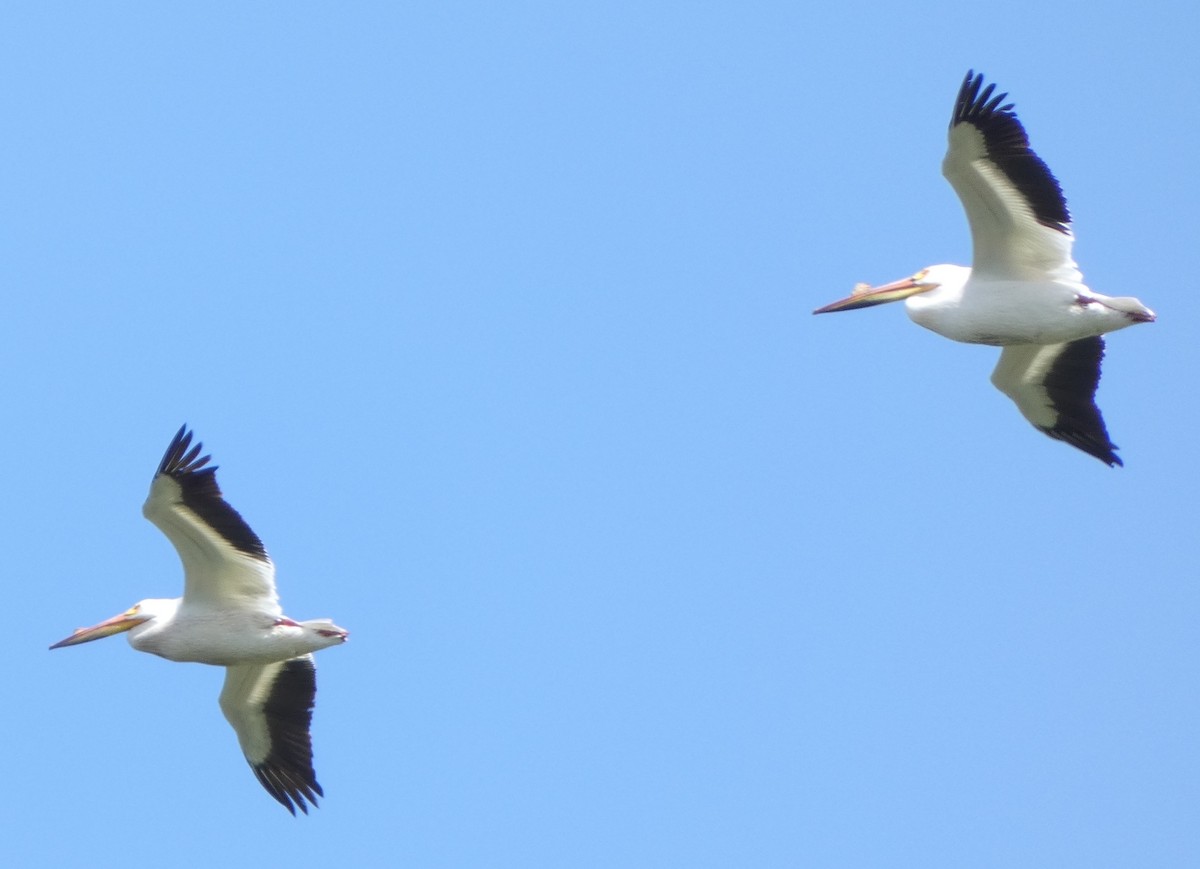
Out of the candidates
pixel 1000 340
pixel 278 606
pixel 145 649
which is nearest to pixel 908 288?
pixel 1000 340

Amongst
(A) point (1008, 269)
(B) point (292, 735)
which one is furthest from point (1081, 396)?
(B) point (292, 735)

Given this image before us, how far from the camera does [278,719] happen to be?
1573 cm

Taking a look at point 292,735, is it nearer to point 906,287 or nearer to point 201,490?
point 201,490

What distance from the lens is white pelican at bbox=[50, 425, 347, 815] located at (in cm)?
1434

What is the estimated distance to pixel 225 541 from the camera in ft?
47.6

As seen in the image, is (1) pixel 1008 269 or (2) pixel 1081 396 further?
(2) pixel 1081 396

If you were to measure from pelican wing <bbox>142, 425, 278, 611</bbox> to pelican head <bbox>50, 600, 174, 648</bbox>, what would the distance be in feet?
1.59

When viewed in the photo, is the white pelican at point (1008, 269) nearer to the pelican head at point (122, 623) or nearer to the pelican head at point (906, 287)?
the pelican head at point (906, 287)

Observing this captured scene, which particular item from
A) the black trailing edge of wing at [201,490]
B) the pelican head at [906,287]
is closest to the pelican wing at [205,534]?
the black trailing edge of wing at [201,490]

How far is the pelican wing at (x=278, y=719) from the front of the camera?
51.5 feet

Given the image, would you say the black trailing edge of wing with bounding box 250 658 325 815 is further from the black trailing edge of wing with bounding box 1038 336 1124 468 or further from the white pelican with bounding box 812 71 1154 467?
the black trailing edge of wing with bounding box 1038 336 1124 468

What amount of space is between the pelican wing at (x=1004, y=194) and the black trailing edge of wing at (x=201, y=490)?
5466mm

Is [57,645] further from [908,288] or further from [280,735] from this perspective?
[908,288]

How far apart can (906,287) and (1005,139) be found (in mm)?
1833
